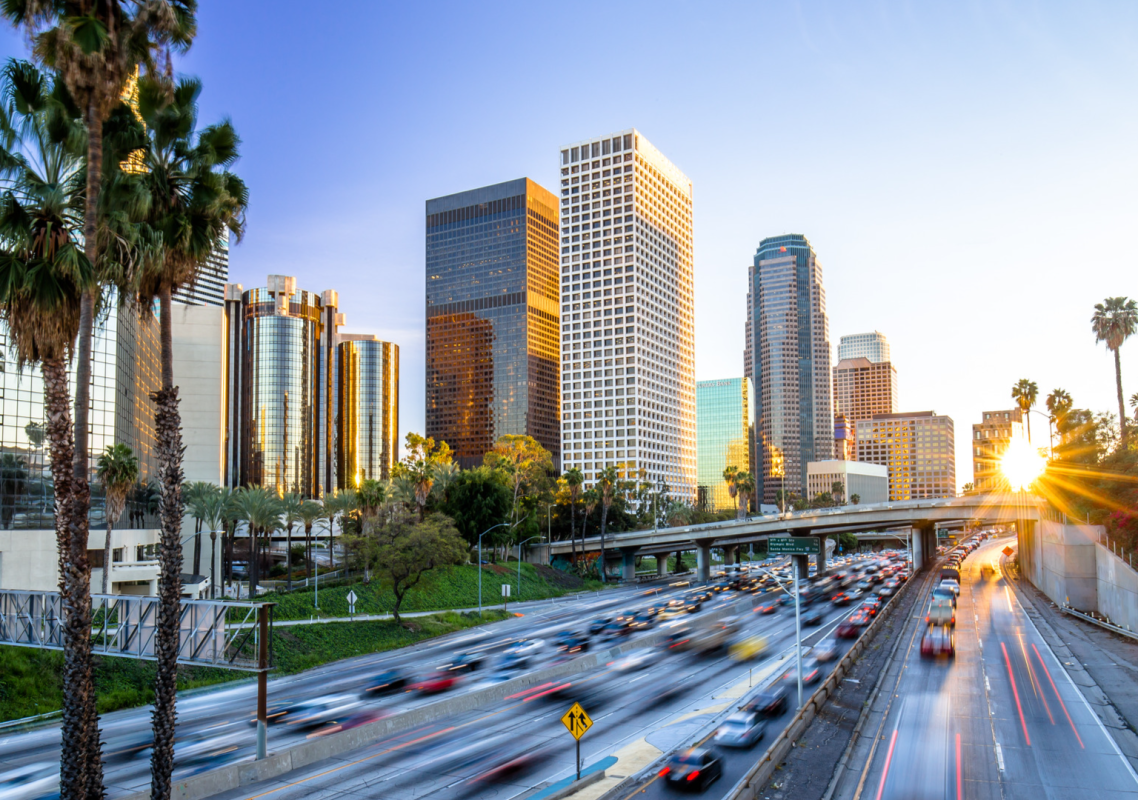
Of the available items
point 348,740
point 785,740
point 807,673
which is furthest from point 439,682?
point 785,740

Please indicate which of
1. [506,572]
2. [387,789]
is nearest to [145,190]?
[387,789]

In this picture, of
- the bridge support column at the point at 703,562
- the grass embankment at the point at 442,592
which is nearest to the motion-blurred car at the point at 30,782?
the grass embankment at the point at 442,592

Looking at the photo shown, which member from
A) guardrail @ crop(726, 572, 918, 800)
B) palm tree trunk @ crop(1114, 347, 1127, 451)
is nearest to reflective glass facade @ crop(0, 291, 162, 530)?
guardrail @ crop(726, 572, 918, 800)

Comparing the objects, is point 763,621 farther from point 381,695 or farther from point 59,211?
point 59,211

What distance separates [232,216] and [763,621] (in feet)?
193

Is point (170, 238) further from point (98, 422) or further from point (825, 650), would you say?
point (98, 422)

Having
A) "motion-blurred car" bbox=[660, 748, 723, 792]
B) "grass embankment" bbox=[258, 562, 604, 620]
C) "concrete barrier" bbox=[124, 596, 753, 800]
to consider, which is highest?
"motion-blurred car" bbox=[660, 748, 723, 792]

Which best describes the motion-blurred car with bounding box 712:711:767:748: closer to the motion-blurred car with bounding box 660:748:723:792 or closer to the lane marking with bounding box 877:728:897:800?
the motion-blurred car with bounding box 660:748:723:792

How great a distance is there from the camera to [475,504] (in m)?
92.6

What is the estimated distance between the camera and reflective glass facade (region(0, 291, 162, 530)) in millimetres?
51719

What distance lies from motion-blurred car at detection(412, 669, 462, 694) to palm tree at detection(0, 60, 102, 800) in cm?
2447

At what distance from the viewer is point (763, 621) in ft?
219

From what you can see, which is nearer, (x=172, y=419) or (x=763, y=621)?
(x=172, y=419)

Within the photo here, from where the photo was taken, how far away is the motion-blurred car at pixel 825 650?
152 feet
